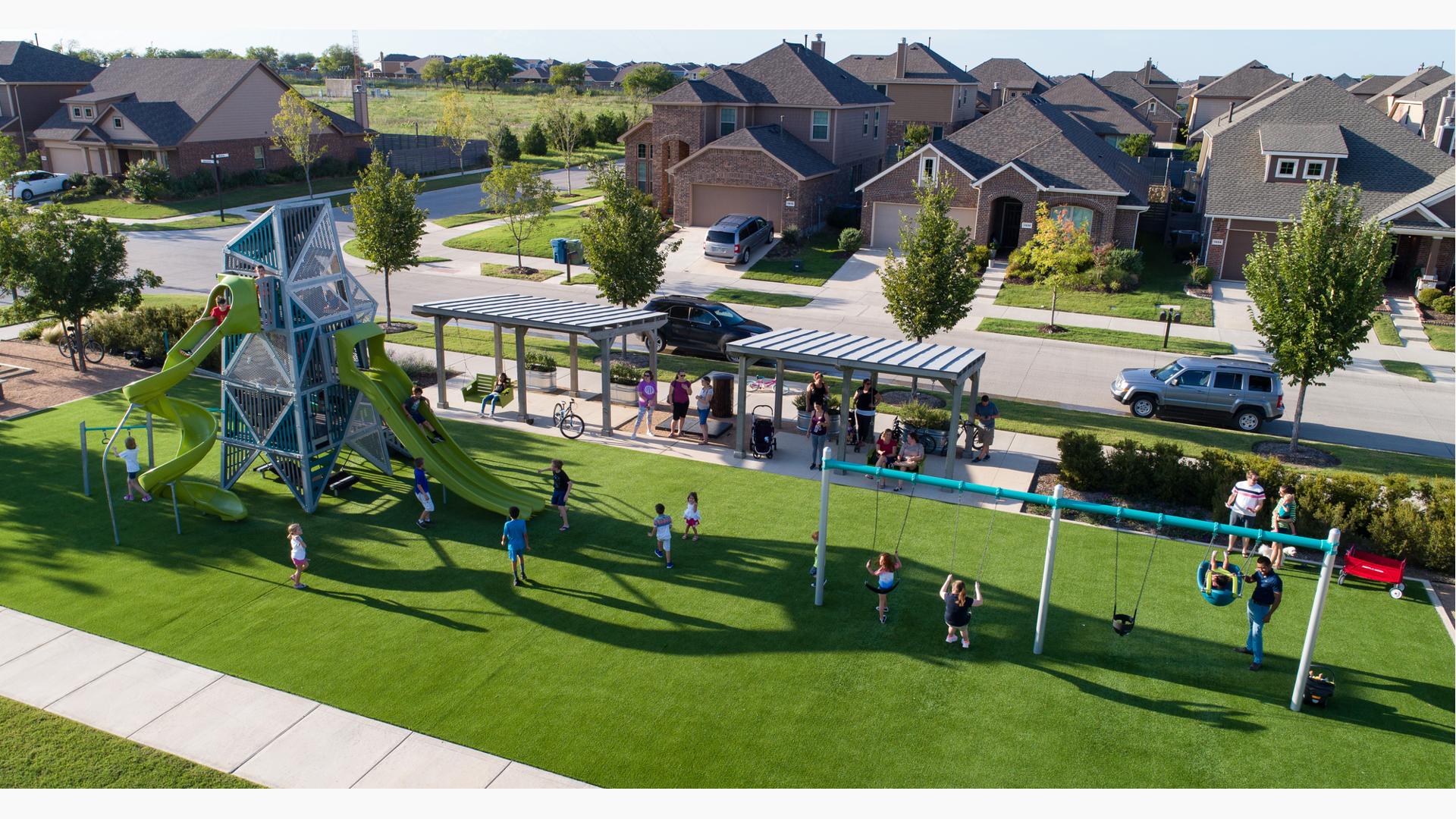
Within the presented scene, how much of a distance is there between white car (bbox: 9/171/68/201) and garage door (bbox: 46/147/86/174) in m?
3.06

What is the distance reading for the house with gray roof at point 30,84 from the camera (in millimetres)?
60000

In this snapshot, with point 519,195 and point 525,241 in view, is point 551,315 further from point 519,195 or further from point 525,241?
point 525,241

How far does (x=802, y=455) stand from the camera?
20.8 metres

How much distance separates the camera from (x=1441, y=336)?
32969 millimetres

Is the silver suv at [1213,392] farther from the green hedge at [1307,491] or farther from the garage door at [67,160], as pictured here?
the garage door at [67,160]

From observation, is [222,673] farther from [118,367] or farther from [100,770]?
[118,367]

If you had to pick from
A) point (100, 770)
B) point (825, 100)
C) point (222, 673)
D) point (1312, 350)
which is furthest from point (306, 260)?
point (825, 100)

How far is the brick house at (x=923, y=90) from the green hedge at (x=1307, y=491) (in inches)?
2180

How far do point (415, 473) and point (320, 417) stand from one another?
2.91m

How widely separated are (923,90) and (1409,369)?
47.9 meters

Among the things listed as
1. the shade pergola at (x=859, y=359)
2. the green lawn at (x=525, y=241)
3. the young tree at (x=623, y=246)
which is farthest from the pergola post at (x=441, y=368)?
the green lawn at (x=525, y=241)

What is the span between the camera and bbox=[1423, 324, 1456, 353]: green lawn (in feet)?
105

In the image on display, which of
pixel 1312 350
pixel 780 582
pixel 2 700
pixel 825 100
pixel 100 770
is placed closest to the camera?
pixel 100 770

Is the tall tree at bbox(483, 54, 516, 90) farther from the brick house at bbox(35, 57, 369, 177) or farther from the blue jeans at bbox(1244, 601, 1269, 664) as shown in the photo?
the blue jeans at bbox(1244, 601, 1269, 664)
